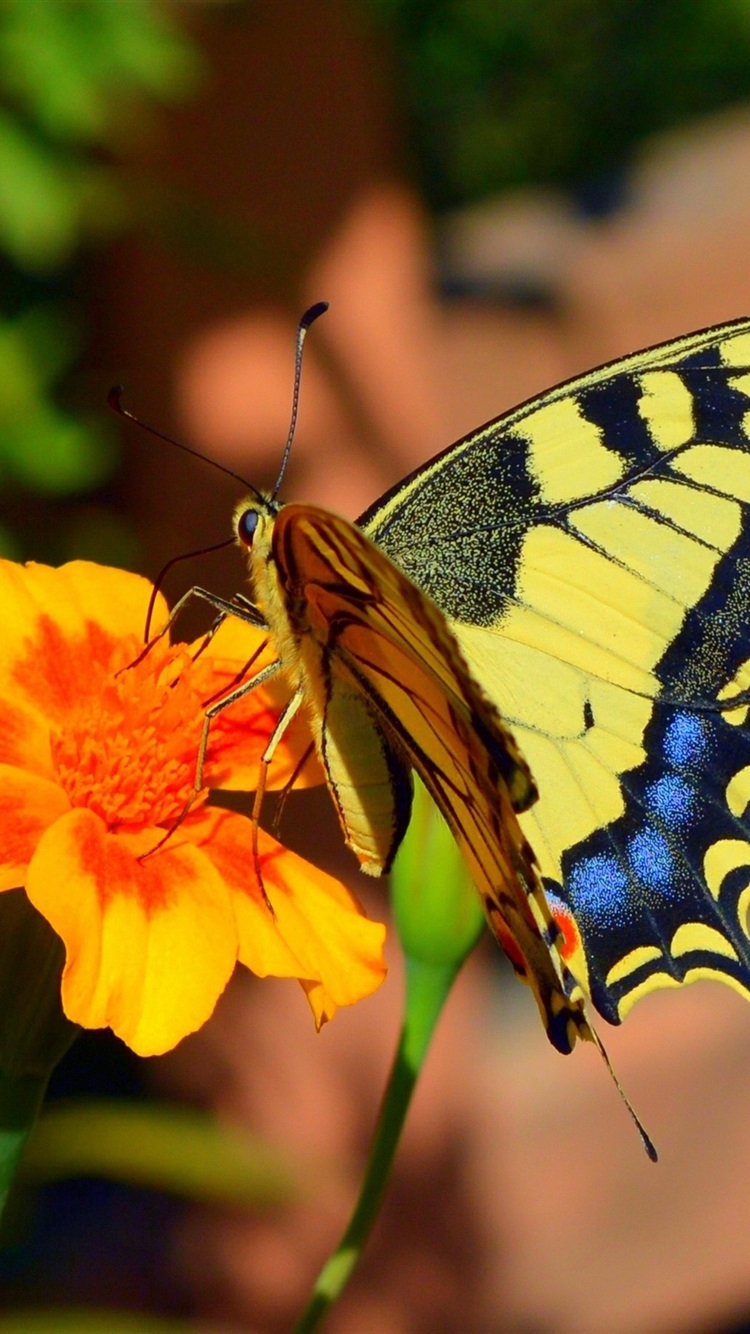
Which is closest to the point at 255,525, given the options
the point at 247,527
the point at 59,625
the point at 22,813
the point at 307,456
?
the point at 247,527

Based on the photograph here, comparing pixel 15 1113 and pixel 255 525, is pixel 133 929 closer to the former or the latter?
pixel 15 1113

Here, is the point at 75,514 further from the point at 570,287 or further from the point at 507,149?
the point at 507,149

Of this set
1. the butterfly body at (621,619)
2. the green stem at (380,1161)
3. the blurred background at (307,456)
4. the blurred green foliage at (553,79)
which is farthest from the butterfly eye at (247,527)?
the blurred green foliage at (553,79)

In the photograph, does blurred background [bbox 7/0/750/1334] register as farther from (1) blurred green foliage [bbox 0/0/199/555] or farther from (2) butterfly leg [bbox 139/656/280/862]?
(2) butterfly leg [bbox 139/656/280/862]

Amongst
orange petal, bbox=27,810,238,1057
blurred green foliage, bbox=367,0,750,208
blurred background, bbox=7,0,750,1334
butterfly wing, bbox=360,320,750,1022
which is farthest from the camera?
blurred green foliage, bbox=367,0,750,208

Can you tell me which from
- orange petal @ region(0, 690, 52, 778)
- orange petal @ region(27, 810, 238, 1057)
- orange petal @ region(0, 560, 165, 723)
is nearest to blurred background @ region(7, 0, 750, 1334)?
orange petal @ region(0, 560, 165, 723)

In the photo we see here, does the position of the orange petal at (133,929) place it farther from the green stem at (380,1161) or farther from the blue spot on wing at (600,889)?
the blue spot on wing at (600,889)
